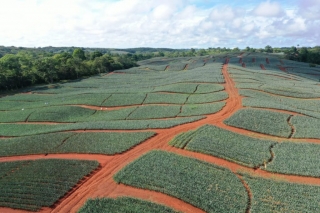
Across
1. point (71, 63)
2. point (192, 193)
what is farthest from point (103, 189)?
point (71, 63)

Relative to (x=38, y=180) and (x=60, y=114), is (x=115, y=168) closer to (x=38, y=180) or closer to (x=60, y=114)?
(x=38, y=180)

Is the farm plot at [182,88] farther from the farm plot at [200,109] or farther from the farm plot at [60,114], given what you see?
the farm plot at [60,114]

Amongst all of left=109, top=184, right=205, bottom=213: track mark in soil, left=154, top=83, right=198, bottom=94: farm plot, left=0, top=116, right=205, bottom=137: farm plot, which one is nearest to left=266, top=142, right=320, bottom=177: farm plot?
left=109, top=184, right=205, bottom=213: track mark in soil

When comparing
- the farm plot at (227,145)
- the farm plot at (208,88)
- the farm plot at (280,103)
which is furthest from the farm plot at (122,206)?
the farm plot at (208,88)

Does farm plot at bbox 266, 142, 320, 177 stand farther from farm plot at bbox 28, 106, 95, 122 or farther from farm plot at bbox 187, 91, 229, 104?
farm plot at bbox 28, 106, 95, 122

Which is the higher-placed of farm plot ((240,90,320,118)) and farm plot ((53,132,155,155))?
farm plot ((240,90,320,118))

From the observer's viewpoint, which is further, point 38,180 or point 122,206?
point 38,180

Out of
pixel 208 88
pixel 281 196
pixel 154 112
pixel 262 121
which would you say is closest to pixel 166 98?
pixel 154 112

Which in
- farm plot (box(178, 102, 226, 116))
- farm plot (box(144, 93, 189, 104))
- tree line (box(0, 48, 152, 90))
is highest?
tree line (box(0, 48, 152, 90))
